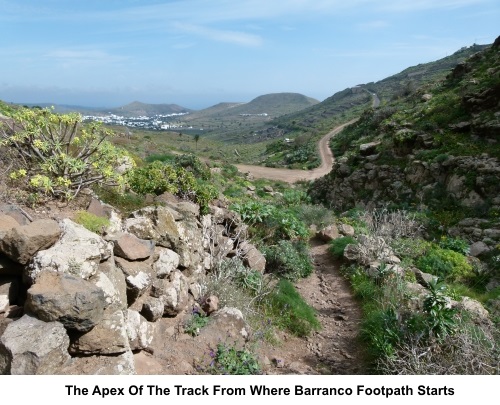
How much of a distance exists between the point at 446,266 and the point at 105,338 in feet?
24.8

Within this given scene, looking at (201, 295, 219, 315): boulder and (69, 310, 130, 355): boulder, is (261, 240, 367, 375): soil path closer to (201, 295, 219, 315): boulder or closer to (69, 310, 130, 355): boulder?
(201, 295, 219, 315): boulder

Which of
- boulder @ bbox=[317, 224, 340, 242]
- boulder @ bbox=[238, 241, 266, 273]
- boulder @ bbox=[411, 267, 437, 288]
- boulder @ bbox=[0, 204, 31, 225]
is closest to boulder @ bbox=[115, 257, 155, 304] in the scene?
boulder @ bbox=[0, 204, 31, 225]

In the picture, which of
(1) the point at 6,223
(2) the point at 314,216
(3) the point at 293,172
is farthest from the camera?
(3) the point at 293,172

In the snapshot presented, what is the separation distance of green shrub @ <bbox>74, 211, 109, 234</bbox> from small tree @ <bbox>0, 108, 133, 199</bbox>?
0.37 m

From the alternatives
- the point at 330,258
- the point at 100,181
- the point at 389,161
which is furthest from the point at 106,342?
the point at 389,161

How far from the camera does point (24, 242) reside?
3.77 m

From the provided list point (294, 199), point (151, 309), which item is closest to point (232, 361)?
point (151, 309)

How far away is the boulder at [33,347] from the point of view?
313cm

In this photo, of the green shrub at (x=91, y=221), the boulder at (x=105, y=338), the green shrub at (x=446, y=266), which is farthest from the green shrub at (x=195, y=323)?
the green shrub at (x=446, y=266)

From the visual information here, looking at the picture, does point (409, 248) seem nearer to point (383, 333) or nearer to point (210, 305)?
point (383, 333)

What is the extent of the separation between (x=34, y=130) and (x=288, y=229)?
609cm

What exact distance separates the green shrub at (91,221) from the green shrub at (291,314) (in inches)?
119

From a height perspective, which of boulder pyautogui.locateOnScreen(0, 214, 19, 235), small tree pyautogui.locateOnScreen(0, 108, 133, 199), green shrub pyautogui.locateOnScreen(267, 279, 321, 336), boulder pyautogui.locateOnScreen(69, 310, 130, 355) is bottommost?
green shrub pyautogui.locateOnScreen(267, 279, 321, 336)

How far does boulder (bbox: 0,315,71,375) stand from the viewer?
3.13 m
